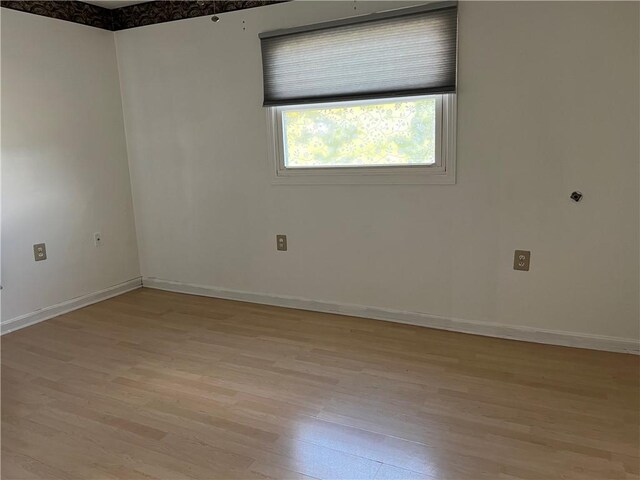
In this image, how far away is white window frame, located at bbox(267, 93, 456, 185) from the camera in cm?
270

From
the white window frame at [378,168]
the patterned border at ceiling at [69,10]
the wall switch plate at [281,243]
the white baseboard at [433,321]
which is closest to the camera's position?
the white baseboard at [433,321]

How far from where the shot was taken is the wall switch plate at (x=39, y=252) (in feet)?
10.5

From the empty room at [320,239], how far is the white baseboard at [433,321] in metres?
0.01

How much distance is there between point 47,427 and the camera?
1.97 m

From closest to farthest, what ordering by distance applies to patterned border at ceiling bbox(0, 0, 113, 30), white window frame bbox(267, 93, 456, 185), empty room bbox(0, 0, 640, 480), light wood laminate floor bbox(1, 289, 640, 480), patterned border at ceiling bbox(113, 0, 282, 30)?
light wood laminate floor bbox(1, 289, 640, 480), empty room bbox(0, 0, 640, 480), white window frame bbox(267, 93, 456, 185), patterned border at ceiling bbox(0, 0, 113, 30), patterned border at ceiling bbox(113, 0, 282, 30)

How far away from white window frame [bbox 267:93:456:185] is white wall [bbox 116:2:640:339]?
0.19ft

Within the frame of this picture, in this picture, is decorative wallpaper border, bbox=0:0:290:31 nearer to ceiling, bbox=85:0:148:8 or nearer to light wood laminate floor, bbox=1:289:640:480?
ceiling, bbox=85:0:148:8

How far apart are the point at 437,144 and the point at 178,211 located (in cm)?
213

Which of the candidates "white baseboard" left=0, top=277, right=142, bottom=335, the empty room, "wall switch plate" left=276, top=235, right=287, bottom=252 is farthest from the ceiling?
"white baseboard" left=0, top=277, right=142, bottom=335

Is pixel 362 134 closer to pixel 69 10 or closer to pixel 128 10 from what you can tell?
pixel 128 10

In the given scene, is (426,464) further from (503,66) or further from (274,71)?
(274,71)

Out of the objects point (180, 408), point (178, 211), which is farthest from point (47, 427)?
point (178, 211)

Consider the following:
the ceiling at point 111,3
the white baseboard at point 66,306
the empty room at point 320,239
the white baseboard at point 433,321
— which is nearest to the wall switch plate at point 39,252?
the empty room at point 320,239

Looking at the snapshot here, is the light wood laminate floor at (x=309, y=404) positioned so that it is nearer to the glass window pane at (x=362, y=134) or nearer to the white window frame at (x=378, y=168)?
the white window frame at (x=378, y=168)
